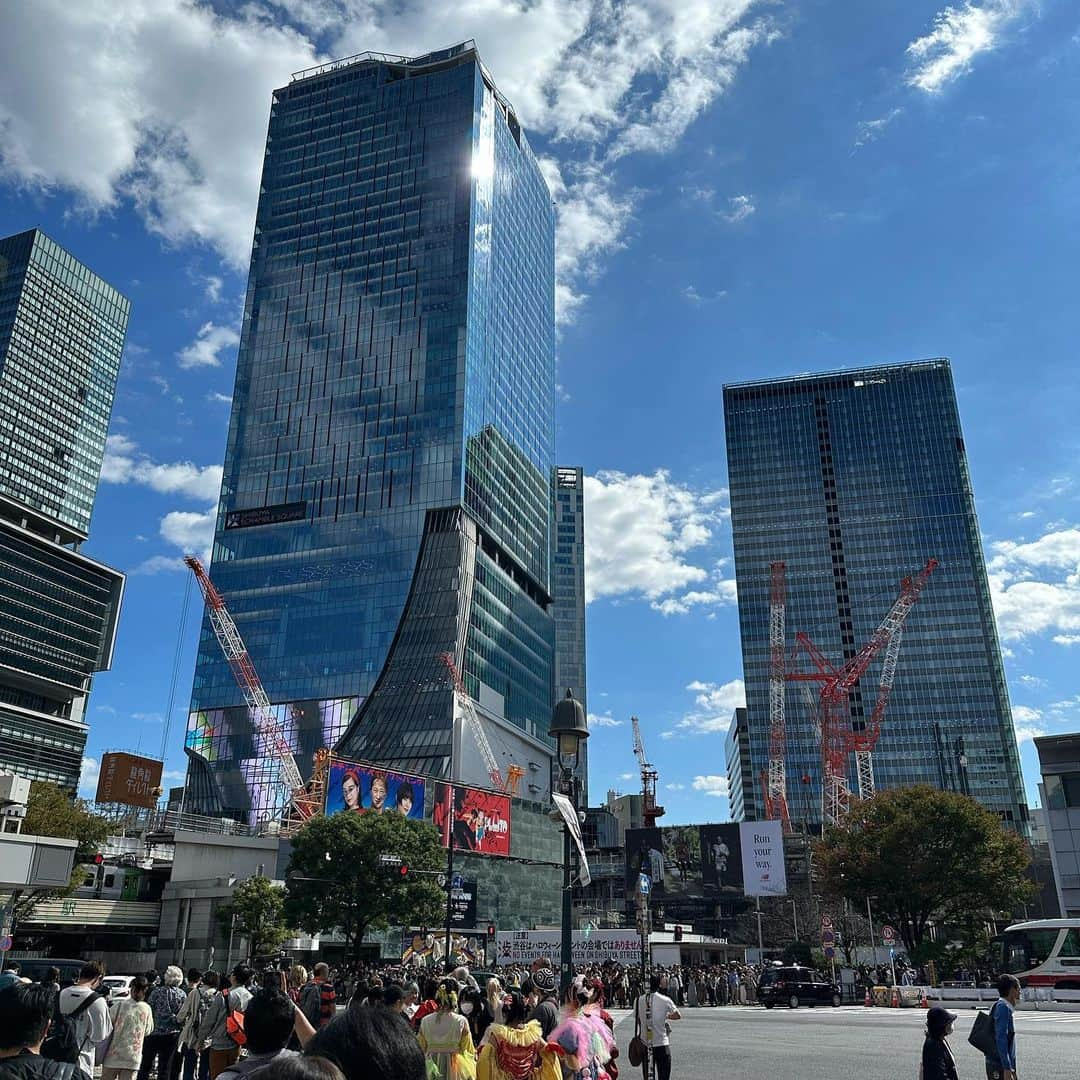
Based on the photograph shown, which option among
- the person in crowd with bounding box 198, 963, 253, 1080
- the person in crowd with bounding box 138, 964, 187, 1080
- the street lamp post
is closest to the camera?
the person in crowd with bounding box 198, 963, 253, 1080

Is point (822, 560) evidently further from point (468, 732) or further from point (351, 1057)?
point (351, 1057)

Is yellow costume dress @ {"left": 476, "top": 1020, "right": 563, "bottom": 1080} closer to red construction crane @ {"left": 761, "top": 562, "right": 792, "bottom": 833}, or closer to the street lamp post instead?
the street lamp post

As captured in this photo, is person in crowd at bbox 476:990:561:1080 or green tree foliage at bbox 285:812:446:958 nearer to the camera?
person in crowd at bbox 476:990:561:1080

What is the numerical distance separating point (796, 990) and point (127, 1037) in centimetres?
3655

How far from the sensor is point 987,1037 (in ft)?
38.0

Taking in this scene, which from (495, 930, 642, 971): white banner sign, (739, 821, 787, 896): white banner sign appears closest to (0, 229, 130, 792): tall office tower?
(739, 821, 787, 896): white banner sign

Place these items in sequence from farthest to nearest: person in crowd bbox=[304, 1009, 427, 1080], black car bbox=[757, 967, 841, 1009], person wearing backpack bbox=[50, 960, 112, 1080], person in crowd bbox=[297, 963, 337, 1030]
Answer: black car bbox=[757, 967, 841, 1009] → person in crowd bbox=[297, 963, 337, 1030] → person wearing backpack bbox=[50, 960, 112, 1080] → person in crowd bbox=[304, 1009, 427, 1080]

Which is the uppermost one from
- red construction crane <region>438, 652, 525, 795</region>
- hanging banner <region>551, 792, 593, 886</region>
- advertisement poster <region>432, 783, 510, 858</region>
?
red construction crane <region>438, 652, 525, 795</region>

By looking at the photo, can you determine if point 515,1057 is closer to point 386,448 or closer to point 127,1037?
point 127,1037

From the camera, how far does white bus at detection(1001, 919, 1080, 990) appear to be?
38812mm

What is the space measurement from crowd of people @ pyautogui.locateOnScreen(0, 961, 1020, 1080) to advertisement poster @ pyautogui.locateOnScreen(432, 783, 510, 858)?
7479cm

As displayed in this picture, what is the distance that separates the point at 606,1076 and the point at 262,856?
2527 inches

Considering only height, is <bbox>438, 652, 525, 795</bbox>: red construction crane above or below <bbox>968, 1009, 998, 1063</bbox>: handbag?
above

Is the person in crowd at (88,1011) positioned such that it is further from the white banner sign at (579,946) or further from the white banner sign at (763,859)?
the white banner sign at (763,859)
